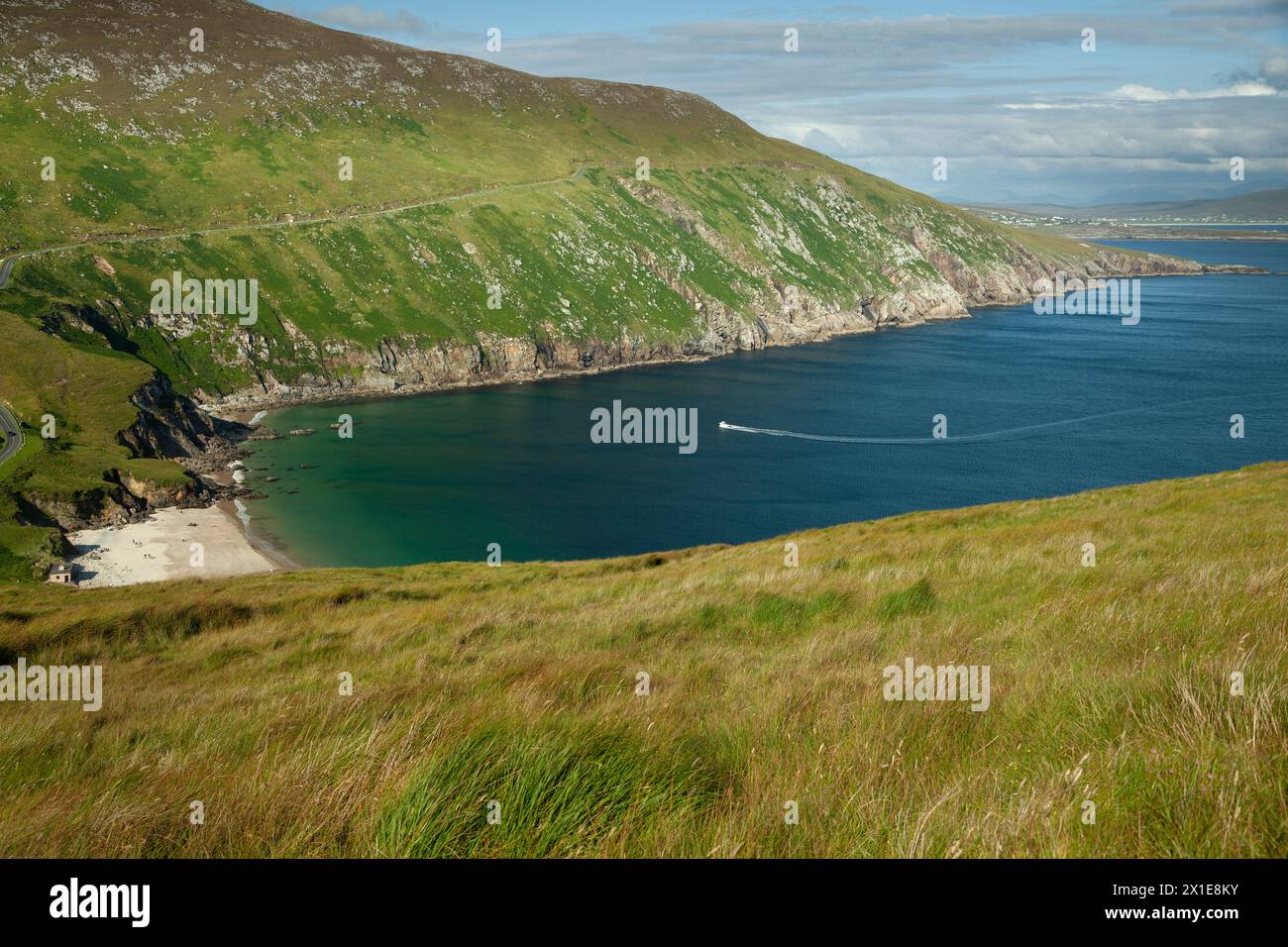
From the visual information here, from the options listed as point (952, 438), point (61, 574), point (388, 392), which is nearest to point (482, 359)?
point (388, 392)

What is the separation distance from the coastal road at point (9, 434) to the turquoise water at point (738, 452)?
861 inches

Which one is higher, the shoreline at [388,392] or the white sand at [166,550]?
the shoreline at [388,392]

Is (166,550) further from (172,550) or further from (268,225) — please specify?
(268,225)

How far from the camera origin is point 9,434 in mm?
83625

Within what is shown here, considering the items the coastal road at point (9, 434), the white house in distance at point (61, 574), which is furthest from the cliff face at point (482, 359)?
the white house in distance at point (61, 574)

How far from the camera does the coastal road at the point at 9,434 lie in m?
79.9

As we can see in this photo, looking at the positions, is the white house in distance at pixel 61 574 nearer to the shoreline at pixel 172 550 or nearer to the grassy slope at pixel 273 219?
the shoreline at pixel 172 550

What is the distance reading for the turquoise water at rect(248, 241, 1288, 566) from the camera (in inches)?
3238

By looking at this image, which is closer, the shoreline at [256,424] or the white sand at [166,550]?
the white sand at [166,550]

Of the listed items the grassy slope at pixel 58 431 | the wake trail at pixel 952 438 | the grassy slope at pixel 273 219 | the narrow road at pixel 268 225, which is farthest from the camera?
the grassy slope at pixel 273 219

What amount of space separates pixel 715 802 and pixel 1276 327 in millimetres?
236831

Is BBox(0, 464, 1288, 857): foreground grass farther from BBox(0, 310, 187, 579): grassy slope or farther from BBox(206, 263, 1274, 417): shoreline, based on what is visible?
BBox(206, 263, 1274, 417): shoreline

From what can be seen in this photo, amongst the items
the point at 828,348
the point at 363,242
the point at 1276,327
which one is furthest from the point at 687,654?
the point at 1276,327

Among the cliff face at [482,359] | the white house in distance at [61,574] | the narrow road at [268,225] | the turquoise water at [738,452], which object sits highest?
the narrow road at [268,225]
